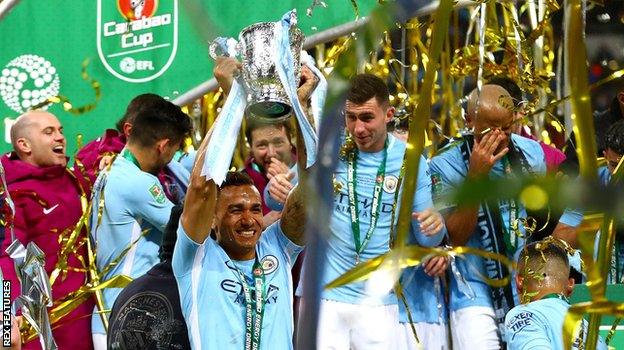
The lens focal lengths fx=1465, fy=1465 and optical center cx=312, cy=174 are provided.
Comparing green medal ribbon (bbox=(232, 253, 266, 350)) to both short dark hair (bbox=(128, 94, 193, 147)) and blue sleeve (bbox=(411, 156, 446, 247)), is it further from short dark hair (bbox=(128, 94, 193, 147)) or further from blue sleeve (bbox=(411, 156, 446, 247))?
short dark hair (bbox=(128, 94, 193, 147))

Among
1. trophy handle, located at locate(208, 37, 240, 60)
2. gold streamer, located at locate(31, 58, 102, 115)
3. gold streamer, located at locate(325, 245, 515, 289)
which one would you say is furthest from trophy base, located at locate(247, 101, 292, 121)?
gold streamer, located at locate(31, 58, 102, 115)

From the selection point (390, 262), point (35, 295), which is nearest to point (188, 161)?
point (35, 295)

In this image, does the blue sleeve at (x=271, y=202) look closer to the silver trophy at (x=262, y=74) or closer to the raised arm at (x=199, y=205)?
the raised arm at (x=199, y=205)

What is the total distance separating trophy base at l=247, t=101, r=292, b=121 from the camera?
336 cm

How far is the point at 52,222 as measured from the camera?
5.79 m

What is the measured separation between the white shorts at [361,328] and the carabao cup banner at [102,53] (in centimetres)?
185

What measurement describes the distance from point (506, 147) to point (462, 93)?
1.73m

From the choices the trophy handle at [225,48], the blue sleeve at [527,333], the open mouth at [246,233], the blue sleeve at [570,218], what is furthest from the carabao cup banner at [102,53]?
the trophy handle at [225,48]

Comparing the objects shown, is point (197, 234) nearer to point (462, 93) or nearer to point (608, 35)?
point (462, 93)

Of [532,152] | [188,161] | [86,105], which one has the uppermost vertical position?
Answer: [86,105]

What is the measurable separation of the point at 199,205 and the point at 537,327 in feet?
3.48

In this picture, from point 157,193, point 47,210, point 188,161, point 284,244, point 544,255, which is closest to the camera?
point 284,244

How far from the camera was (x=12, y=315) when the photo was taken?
488 cm

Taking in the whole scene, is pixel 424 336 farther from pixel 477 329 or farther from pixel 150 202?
pixel 150 202
